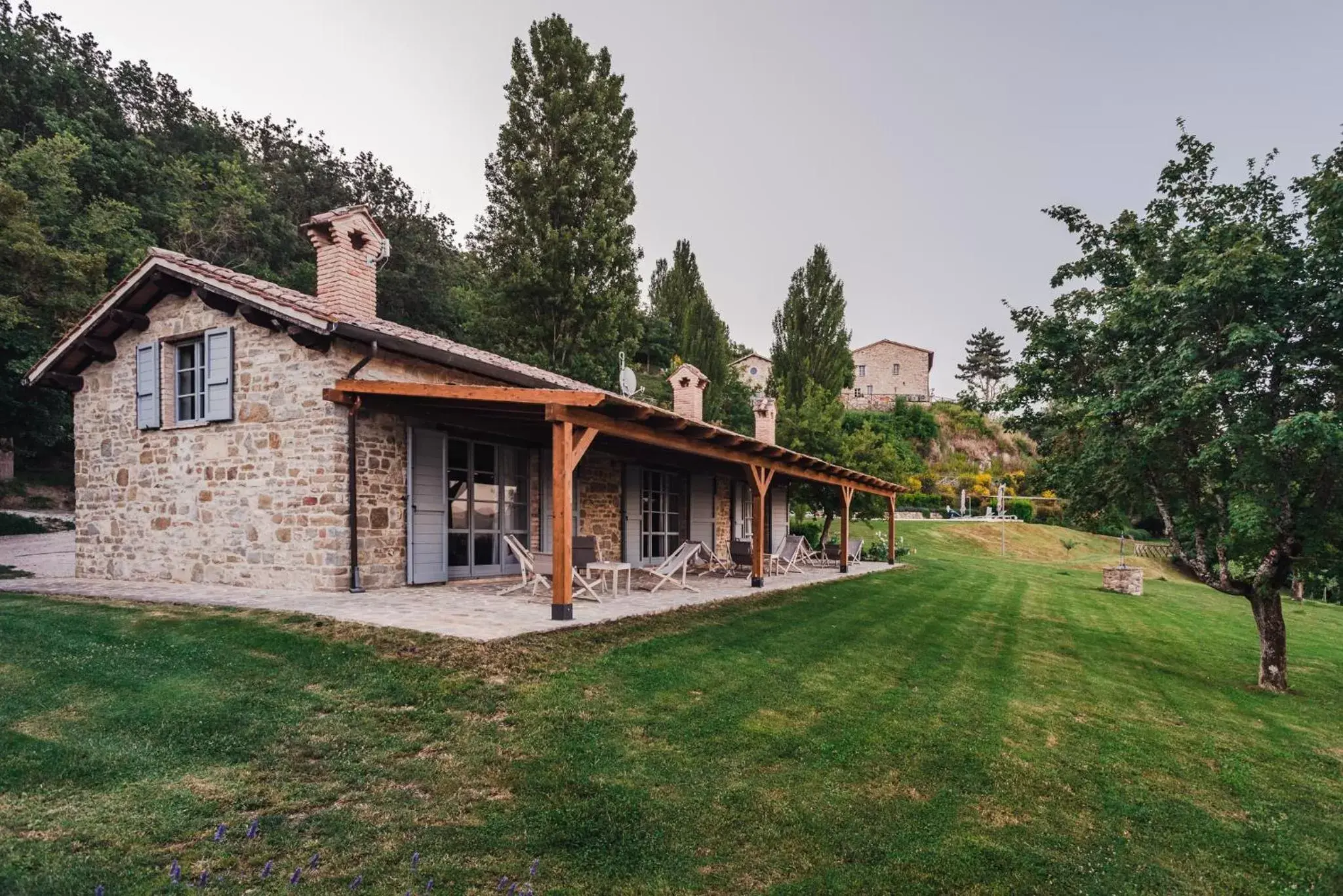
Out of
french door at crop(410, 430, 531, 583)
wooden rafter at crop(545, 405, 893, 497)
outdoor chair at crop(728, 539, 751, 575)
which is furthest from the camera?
outdoor chair at crop(728, 539, 751, 575)

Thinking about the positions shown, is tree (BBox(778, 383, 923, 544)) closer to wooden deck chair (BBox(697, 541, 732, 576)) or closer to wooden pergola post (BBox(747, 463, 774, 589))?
wooden deck chair (BBox(697, 541, 732, 576))

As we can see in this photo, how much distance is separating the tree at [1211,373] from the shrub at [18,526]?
19.9 metres

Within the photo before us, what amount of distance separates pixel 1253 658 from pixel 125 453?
15.5 meters

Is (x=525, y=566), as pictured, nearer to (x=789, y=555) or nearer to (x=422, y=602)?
(x=422, y=602)

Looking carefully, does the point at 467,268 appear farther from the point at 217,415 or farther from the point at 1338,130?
the point at 1338,130

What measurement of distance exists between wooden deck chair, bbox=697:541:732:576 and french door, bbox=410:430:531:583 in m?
3.54

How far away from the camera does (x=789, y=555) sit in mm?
13305

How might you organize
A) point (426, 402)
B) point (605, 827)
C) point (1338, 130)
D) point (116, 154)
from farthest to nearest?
point (116, 154) < point (426, 402) < point (1338, 130) < point (605, 827)

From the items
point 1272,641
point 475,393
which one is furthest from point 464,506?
point 1272,641

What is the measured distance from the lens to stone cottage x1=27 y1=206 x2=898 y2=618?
24.6 ft

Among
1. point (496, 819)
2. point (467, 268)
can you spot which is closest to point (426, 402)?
point (496, 819)

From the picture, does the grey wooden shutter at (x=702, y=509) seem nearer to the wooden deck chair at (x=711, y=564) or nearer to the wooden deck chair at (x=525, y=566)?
the wooden deck chair at (x=711, y=564)

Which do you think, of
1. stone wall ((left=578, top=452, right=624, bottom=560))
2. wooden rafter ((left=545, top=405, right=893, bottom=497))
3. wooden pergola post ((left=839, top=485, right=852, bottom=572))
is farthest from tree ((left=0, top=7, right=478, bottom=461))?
wooden rafter ((left=545, top=405, right=893, bottom=497))

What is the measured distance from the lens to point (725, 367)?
1106 inches
